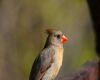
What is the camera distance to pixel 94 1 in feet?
10.6

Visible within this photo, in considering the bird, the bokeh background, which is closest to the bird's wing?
the bird

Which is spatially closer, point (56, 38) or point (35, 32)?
point (56, 38)

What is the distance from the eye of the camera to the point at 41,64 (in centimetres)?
416

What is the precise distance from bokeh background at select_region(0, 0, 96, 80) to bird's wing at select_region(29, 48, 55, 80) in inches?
118

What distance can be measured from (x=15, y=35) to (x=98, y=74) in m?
4.67

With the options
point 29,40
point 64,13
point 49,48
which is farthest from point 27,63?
point 49,48

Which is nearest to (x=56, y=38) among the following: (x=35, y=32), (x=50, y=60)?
(x=50, y=60)

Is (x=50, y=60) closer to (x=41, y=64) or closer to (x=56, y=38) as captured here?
(x=41, y=64)

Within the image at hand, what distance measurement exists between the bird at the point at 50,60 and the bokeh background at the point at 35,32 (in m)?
2.90

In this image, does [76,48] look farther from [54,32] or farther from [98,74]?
[98,74]

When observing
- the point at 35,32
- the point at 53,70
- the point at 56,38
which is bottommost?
the point at 35,32

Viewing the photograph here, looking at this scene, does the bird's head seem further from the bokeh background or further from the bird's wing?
the bokeh background

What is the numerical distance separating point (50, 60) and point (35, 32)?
384 cm

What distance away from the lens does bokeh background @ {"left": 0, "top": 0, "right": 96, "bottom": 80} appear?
770 centimetres
